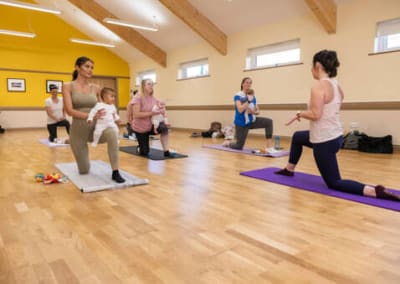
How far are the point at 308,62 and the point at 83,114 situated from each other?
440 centimetres

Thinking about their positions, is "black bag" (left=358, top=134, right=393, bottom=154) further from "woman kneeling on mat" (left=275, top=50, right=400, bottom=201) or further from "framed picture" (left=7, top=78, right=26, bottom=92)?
"framed picture" (left=7, top=78, right=26, bottom=92)

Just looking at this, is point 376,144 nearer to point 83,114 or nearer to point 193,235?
Result: point 193,235

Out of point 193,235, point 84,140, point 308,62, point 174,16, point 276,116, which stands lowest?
point 193,235

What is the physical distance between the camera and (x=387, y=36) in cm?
463

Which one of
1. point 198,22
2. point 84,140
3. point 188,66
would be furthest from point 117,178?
point 188,66

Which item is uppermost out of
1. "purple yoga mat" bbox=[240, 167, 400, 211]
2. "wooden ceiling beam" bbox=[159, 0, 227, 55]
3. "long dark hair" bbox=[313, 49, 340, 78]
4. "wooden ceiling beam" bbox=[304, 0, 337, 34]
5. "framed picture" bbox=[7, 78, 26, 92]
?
"wooden ceiling beam" bbox=[159, 0, 227, 55]

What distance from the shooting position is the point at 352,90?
4984 mm

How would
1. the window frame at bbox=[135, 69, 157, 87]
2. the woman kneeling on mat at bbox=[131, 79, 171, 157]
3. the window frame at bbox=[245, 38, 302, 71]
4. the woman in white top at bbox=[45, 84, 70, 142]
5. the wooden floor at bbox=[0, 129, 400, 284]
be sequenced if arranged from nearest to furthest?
the wooden floor at bbox=[0, 129, 400, 284]
the woman kneeling on mat at bbox=[131, 79, 171, 157]
the woman in white top at bbox=[45, 84, 70, 142]
the window frame at bbox=[245, 38, 302, 71]
the window frame at bbox=[135, 69, 157, 87]

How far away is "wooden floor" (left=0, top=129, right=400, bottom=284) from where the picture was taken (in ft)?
3.83

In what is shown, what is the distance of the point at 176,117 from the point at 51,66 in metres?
4.41

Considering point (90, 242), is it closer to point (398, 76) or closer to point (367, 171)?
point (367, 171)

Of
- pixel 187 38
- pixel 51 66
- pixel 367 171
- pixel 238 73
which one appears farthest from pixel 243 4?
pixel 51 66

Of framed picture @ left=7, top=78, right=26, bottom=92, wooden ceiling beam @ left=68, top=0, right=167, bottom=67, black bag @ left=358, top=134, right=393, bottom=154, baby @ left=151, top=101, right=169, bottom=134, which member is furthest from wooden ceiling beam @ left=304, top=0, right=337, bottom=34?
framed picture @ left=7, top=78, right=26, bottom=92

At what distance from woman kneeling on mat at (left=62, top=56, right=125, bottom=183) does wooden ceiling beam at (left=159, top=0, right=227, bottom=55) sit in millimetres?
3876
